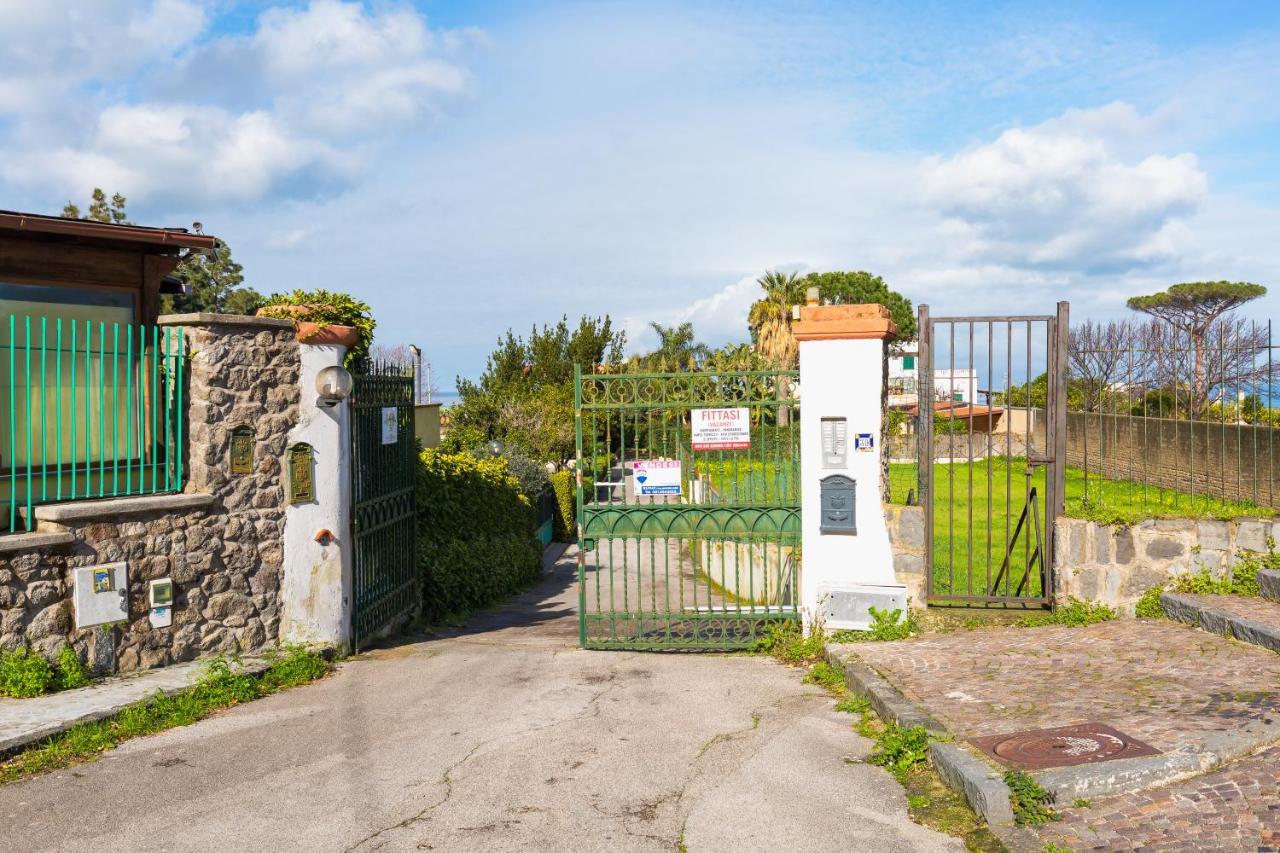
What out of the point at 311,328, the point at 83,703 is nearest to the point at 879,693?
the point at 83,703

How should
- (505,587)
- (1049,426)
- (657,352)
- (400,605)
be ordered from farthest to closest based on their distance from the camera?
(657,352)
(505,587)
(400,605)
(1049,426)

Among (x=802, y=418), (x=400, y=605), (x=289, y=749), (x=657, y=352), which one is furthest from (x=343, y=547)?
(x=657, y=352)

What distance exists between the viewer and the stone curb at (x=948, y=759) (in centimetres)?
455

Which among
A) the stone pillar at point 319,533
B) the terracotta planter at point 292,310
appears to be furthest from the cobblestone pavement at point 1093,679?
the terracotta planter at point 292,310

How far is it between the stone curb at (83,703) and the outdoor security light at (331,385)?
2.27 m

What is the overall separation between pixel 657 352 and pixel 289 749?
162 ft

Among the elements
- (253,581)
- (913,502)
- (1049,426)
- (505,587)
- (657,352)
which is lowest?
(505,587)

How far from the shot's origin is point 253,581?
316 inches

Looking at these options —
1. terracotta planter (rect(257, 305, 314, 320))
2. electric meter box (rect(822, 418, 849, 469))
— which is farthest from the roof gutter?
electric meter box (rect(822, 418, 849, 469))

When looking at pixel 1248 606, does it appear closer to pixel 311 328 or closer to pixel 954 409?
pixel 954 409

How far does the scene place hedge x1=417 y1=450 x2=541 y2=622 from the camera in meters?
11.8

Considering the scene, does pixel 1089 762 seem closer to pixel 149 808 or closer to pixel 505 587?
pixel 149 808

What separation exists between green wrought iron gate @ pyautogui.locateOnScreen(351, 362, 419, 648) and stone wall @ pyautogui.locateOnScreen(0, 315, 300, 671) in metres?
0.83

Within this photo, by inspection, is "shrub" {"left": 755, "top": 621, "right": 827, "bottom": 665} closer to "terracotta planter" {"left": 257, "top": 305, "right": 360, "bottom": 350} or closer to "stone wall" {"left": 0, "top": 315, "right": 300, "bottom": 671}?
"stone wall" {"left": 0, "top": 315, "right": 300, "bottom": 671}
